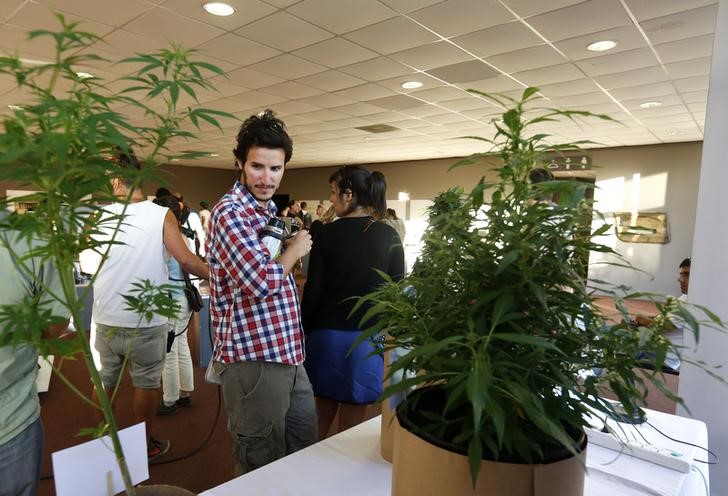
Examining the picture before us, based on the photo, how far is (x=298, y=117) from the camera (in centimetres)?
684

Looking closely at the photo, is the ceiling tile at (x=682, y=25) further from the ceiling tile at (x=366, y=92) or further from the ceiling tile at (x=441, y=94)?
the ceiling tile at (x=366, y=92)

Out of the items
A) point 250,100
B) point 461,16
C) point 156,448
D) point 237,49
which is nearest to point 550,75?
point 461,16

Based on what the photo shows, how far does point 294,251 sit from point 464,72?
378 cm

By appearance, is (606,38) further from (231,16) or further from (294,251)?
(294,251)

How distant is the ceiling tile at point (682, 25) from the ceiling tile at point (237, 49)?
3160 mm

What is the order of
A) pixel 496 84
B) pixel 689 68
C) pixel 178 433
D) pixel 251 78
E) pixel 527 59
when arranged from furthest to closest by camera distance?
pixel 251 78, pixel 496 84, pixel 689 68, pixel 527 59, pixel 178 433

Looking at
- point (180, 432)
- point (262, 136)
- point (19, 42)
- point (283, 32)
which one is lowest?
point (180, 432)

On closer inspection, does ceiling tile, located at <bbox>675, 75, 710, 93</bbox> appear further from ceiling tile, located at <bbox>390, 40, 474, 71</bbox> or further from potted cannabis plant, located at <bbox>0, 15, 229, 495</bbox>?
potted cannabis plant, located at <bbox>0, 15, 229, 495</bbox>

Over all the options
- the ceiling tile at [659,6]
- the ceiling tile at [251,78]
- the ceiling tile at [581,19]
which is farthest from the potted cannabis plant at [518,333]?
the ceiling tile at [251,78]

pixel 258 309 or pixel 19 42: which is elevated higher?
pixel 19 42

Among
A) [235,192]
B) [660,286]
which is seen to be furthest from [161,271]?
[660,286]

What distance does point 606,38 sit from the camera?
11.7 ft

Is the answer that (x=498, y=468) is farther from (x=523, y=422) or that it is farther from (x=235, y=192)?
(x=235, y=192)

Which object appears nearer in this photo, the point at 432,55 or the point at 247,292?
the point at 247,292
